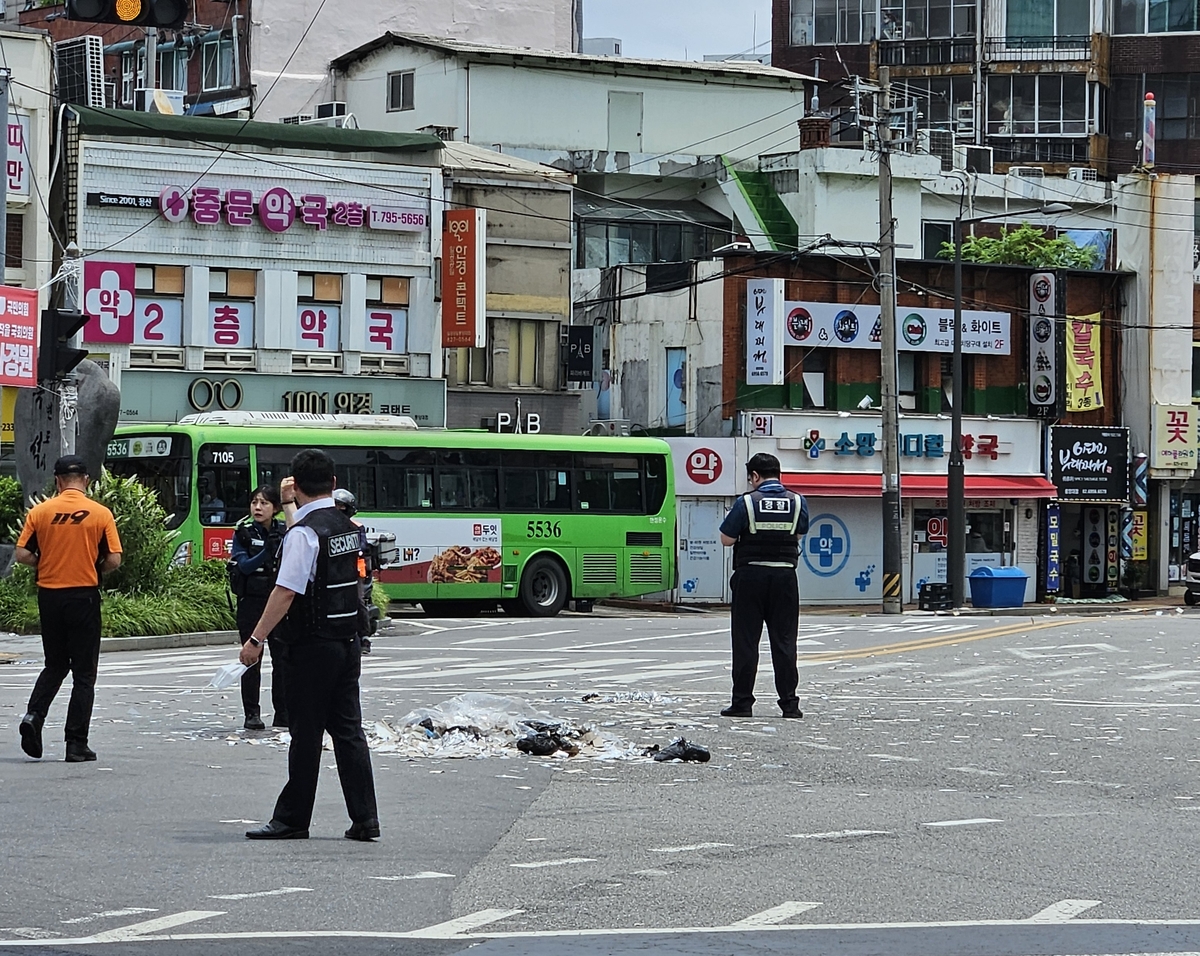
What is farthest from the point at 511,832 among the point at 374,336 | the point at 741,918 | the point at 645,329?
the point at 645,329

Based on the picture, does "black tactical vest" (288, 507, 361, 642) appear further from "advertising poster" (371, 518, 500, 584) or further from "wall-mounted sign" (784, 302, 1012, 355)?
"wall-mounted sign" (784, 302, 1012, 355)

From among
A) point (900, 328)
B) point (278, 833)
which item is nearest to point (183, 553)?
point (278, 833)

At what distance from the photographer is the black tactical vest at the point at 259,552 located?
14.3m

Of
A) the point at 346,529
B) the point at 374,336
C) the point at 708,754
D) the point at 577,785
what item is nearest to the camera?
the point at 346,529

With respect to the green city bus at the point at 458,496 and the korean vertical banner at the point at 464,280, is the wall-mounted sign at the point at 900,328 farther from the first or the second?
the green city bus at the point at 458,496

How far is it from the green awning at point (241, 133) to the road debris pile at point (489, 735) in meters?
31.7

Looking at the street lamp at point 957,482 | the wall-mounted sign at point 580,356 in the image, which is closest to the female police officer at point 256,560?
the street lamp at point 957,482

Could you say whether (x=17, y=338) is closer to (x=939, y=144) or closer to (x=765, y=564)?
(x=765, y=564)

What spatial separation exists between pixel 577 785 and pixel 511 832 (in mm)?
1908

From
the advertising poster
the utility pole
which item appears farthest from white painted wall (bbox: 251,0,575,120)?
the advertising poster

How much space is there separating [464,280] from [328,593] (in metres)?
36.8

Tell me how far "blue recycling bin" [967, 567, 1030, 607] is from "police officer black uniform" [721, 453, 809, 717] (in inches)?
1154

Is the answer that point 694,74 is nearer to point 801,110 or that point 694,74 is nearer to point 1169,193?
point 801,110

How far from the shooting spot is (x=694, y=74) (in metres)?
57.8
